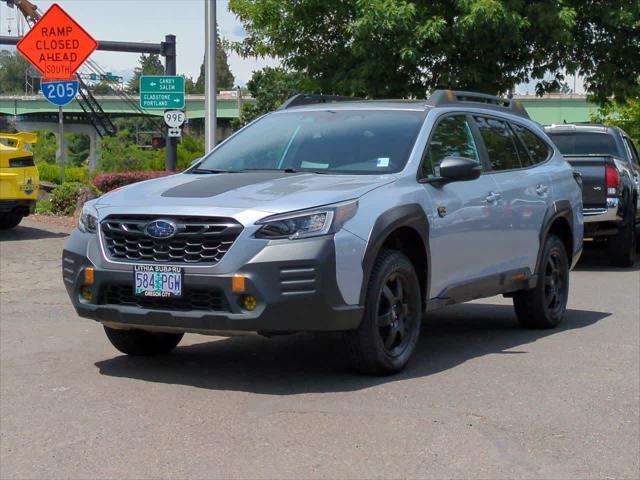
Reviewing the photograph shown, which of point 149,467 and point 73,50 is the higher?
point 73,50

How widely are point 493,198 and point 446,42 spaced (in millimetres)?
11367

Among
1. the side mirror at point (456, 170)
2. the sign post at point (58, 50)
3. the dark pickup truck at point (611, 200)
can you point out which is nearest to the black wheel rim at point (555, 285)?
the side mirror at point (456, 170)

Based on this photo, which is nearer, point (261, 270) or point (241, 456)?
point (241, 456)

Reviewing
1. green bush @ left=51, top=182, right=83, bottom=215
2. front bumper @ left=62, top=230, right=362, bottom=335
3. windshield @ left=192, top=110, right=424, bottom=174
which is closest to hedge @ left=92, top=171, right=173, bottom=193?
green bush @ left=51, top=182, right=83, bottom=215

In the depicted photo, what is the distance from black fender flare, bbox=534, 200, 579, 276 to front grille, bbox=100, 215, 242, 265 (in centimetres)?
346

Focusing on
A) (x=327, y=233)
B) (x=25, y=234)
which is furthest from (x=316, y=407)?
(x=25, y=234)

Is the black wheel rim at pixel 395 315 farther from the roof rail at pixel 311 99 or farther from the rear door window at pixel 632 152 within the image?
the rear door window at pixel 632 152

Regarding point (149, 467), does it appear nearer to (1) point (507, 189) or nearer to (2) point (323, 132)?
(2) point (323, 132)

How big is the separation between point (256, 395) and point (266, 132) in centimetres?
245

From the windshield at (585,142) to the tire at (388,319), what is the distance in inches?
403

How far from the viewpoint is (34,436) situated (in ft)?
19.5

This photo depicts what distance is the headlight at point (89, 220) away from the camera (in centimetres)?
727

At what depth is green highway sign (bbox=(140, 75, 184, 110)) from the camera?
22188 mm

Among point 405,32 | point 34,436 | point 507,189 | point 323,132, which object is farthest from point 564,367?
point 405,32
